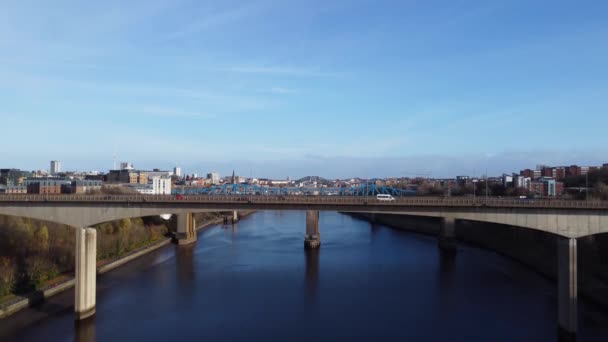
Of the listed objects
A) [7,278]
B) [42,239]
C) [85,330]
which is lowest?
[85,330]

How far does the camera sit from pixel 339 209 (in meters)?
19.7

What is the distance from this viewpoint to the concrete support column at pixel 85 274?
17.8 metres

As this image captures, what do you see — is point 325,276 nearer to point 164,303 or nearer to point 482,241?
point 164,303

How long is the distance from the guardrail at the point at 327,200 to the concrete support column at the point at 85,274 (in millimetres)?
1548

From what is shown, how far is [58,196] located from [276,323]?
10194 mm

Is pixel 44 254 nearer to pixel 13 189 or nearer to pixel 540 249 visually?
pixel 540 249

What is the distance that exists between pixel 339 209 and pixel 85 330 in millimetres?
10520

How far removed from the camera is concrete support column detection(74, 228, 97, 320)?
58.4 feet

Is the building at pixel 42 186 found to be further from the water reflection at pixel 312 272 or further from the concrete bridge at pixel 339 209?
the concrete bridge at pixel 339 209

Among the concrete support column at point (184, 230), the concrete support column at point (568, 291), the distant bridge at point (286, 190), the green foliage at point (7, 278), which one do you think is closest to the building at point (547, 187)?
the distant bridge at point (286, 190)

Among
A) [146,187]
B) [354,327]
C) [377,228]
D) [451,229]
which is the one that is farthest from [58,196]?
[146,187]

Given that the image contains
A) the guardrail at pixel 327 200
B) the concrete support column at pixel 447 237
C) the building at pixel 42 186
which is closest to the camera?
the guardrail at pixel 327 200

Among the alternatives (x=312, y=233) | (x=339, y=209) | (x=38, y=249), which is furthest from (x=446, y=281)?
(x=38, y=249)

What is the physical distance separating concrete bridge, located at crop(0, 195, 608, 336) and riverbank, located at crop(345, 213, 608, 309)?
4.97 metres
